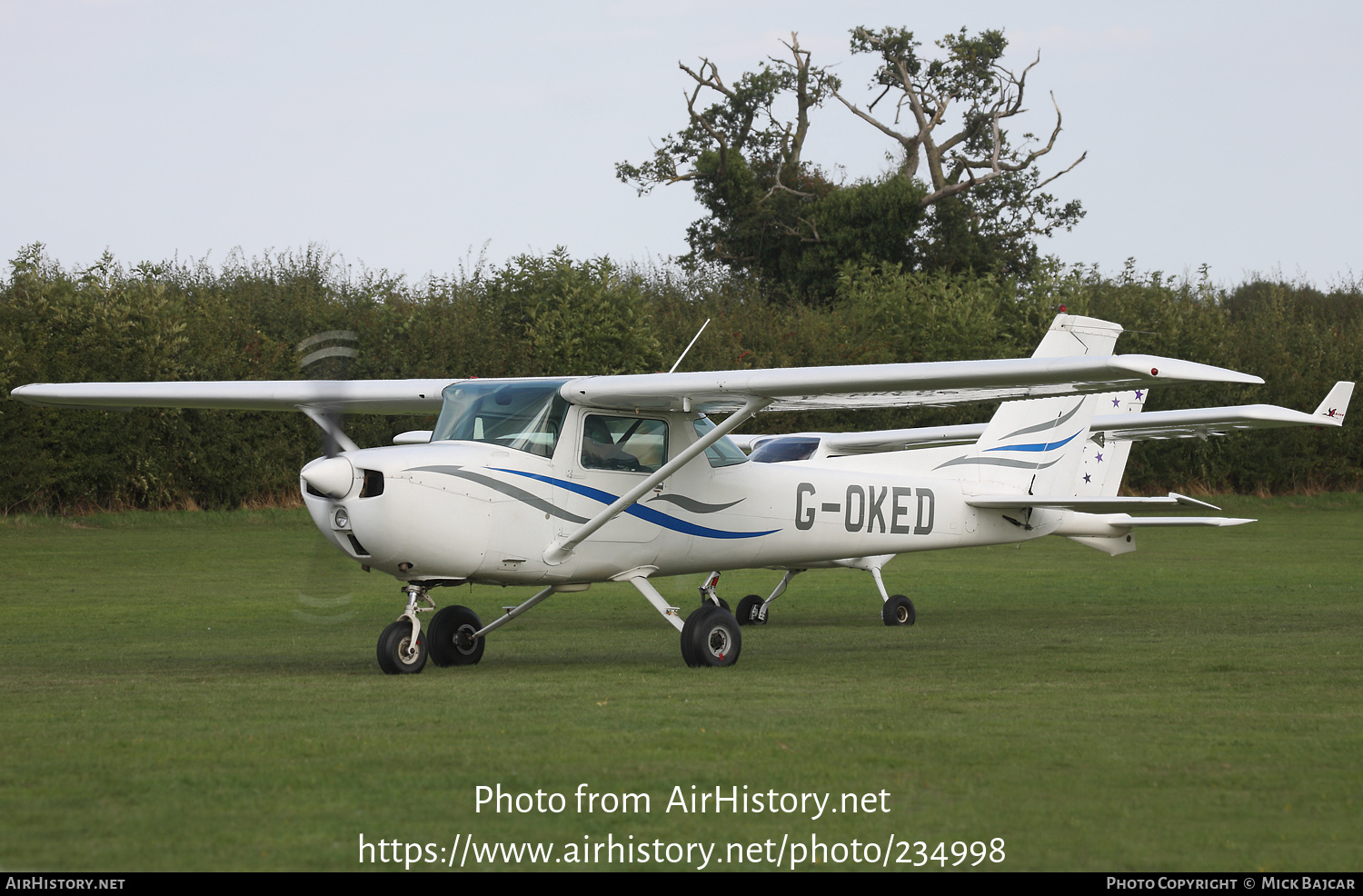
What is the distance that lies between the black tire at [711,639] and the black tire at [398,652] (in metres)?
1.97

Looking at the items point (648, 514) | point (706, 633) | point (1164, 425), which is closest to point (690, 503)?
point (648, 514)

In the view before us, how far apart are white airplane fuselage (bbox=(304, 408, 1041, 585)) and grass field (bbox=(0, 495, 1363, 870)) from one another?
80 cm

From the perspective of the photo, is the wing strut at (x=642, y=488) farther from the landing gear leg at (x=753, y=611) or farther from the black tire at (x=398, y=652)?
the landing gear leg at (x=753, y=611)

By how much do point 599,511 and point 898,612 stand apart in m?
5.23

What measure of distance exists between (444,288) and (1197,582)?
22.6 m

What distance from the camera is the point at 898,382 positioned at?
31.6ft

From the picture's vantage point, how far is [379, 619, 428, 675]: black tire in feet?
32.3

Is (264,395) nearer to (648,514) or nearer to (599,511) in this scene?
(599,511)

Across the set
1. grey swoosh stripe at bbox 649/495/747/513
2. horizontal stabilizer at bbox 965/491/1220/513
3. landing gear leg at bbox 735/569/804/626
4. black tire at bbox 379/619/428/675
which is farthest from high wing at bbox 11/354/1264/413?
landing gear leg at bbox 735/569/804/626

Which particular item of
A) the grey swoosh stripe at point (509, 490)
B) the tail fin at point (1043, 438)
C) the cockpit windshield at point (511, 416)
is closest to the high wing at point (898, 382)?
the cockpit windshield at point (511, 416)

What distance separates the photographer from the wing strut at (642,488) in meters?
10.1

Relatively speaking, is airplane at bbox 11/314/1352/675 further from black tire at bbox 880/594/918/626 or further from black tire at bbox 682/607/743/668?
black tire at bbox 880/594/918/626

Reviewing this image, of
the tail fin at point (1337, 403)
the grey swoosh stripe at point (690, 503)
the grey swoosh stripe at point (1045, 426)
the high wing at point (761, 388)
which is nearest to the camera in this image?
the high wing at point (761, 388)
